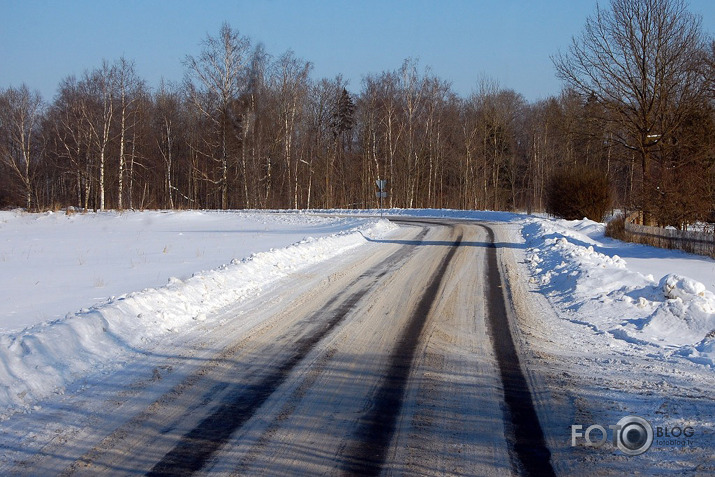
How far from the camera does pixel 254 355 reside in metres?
7.02

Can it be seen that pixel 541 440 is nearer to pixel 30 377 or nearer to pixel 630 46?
pixel 30 377

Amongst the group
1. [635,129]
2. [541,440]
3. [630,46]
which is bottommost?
[541,440]

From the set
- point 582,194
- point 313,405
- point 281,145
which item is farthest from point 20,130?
point 313,405

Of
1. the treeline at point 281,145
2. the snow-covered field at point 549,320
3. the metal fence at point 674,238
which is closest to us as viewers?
the snow-covered field at point 549,320

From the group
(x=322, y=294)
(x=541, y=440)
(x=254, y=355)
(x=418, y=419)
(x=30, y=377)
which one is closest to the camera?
(x=541, y=440)

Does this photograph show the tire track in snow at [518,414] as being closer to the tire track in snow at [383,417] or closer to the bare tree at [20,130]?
the tire track in snow at [383,417]

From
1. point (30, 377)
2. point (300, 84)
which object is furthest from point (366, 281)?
point (300, 84)

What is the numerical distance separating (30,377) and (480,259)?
489 inches

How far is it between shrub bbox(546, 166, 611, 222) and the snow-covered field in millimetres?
15087

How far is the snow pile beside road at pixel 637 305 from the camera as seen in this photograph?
765 cm

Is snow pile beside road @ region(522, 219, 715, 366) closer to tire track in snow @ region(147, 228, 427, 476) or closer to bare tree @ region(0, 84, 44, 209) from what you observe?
tire track in snow @ region(147, 228, 427, 476)

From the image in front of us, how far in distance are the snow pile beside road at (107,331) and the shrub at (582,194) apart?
2598cm

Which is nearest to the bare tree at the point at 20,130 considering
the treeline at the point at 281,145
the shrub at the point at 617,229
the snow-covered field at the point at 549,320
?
the treeline at the point at 281,145

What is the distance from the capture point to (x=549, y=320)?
9023mm
